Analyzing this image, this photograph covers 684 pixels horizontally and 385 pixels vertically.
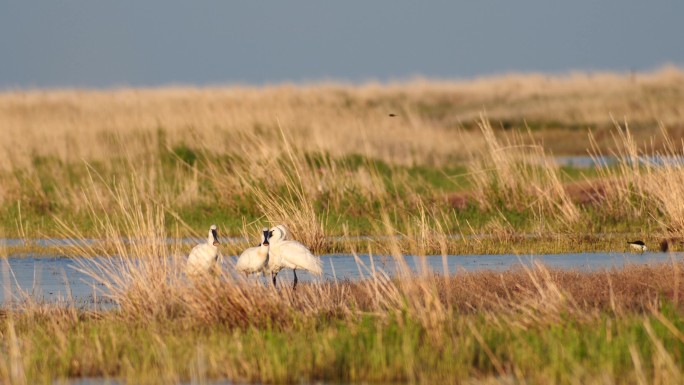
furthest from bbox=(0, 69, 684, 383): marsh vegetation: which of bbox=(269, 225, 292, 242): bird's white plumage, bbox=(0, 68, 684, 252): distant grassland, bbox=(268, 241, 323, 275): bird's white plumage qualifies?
bbox=(269, 225, 292, 242): bird's white plumage

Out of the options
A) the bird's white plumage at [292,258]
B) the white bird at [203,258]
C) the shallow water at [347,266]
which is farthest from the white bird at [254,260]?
the white bird at [203,258]

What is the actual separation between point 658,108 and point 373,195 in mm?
27770

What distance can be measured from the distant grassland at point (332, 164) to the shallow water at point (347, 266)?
49 centimetres

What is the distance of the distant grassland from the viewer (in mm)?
14938

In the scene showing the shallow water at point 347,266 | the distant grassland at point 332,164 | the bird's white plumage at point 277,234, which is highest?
the distant grassland at point 332,164

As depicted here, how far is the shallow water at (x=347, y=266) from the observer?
1084cm

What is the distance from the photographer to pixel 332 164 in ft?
57.1

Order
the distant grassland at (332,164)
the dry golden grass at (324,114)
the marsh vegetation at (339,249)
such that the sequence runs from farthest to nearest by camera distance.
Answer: the dry golden grass at (324,114)
the distant grassland at (332,164)
the marsh vegetation at (339,249)

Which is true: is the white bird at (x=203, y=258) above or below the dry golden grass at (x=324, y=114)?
below

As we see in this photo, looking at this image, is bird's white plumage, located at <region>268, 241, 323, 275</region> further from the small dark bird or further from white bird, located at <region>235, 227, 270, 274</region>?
the small dark bird

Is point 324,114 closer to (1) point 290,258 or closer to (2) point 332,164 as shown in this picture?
(2) point 332,164

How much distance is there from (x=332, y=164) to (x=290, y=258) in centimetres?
700

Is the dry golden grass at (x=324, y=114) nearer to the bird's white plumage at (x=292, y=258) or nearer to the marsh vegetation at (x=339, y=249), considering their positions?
the marsh vegetation at (x=339, y=249)

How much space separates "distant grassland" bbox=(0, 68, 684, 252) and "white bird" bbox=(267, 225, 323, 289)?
3.02 ft
